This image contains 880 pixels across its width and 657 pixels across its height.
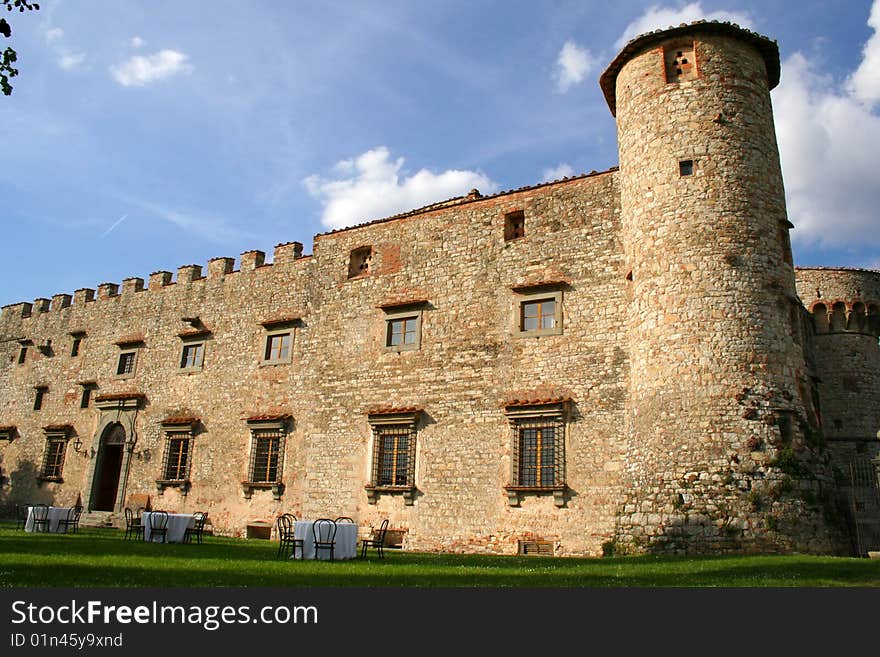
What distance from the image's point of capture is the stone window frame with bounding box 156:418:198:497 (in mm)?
22828

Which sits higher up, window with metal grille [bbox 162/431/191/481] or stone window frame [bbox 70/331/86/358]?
stone window frame [bbox 70/331/86/358]

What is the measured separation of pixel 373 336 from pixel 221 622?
14479mm

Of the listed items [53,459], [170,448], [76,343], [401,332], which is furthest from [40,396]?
[401,332]

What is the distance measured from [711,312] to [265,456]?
538 inches

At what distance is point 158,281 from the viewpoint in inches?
1038

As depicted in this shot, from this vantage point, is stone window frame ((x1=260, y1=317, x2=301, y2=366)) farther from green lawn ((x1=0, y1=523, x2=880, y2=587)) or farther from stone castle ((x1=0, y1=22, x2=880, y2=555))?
green lawn ((x1=0, y1=523, x2=880, y2=587))

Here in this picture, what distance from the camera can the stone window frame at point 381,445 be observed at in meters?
18.2

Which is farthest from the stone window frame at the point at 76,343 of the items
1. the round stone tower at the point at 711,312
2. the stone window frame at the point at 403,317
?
the round stone tower at the point at 711,312

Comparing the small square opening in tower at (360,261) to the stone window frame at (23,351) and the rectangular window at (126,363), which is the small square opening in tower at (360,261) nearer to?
the rectangular window at (126,363)

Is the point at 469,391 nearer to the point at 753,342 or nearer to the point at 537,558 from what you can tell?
the point at 537,558

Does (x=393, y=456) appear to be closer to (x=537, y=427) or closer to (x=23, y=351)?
(x=537, y=427)

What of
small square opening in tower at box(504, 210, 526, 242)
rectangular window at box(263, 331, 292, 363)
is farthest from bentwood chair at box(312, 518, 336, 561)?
rectangular window at box(263, 331, 292, 363)

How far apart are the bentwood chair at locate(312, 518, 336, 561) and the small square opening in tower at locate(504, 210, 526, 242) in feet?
30.1

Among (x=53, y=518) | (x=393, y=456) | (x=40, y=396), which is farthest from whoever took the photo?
(x=40, y=396)
